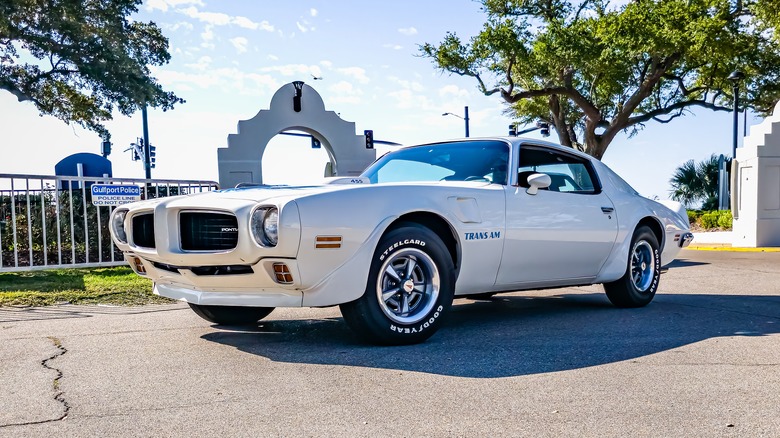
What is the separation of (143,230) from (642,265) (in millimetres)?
4622

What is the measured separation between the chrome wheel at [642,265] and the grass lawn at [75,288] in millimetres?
→ 4875

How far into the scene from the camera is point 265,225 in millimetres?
4539

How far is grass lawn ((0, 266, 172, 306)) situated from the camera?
7.93 m

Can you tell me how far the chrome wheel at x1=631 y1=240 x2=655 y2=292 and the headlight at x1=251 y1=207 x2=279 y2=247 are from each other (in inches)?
156

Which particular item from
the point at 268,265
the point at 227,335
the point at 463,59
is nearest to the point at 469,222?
the point at 268,265

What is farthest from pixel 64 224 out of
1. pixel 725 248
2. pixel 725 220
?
pixel 725 220

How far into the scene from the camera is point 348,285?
466 cm

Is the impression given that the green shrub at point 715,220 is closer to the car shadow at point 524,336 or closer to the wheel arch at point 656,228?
the car shadow at point 524,336

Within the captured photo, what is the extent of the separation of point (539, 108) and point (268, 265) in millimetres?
34673

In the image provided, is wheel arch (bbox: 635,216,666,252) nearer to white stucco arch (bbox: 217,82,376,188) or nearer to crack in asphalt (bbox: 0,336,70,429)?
crack in asphalt (bbox: 0,336,70,429)

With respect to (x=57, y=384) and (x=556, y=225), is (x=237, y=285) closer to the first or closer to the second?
(x=57, y=384)

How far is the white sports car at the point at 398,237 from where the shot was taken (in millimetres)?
4590

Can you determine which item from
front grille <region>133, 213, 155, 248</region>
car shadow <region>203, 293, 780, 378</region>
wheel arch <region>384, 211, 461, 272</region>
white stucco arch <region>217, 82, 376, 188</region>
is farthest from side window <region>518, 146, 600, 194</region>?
white stucco arch <region>217, 82, 376, 188</region>

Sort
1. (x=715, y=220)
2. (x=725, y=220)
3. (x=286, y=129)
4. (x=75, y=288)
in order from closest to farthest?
(x=75, y=288)
(x=286, y=129)
(x=725, y=220)
(x=715, y=220)
